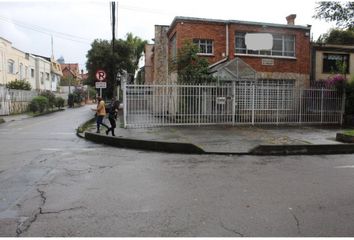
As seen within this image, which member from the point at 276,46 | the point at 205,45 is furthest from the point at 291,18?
the point at 205,45

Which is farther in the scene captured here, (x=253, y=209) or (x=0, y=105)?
(x=0, y=105)

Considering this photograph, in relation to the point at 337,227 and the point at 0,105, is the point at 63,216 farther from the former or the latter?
the point at 0,105

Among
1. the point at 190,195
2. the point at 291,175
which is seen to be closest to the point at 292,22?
the point at 291,175

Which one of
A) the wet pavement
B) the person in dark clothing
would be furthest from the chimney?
the person in dark clothing

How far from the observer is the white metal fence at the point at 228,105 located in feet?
53.1

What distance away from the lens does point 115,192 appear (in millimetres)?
Answer: 6375

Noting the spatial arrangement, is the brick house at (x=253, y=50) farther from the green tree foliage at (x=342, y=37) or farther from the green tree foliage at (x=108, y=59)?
the green tree foliage at (x=108, y=59)

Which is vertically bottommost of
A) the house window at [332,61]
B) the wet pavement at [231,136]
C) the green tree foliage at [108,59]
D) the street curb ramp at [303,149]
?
the street curb ramp at [303,149]

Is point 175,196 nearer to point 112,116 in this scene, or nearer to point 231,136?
point 231,136

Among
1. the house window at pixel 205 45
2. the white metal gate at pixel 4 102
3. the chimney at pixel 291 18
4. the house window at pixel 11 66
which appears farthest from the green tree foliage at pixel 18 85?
the chimney at pixel 291 18

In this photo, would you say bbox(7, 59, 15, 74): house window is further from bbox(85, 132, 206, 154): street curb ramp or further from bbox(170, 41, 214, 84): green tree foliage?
bbox(85, 132, 206, 154): street curb ramp

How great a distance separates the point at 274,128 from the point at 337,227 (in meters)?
12.0

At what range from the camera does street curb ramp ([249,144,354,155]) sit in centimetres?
1079

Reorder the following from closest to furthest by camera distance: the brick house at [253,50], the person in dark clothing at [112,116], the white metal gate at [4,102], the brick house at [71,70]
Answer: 1. the person in dark clothing at [112,116]
2. the brick house at [253,50]
3. the white metal gate at [4,102]
4. the brick house at [71,70]
